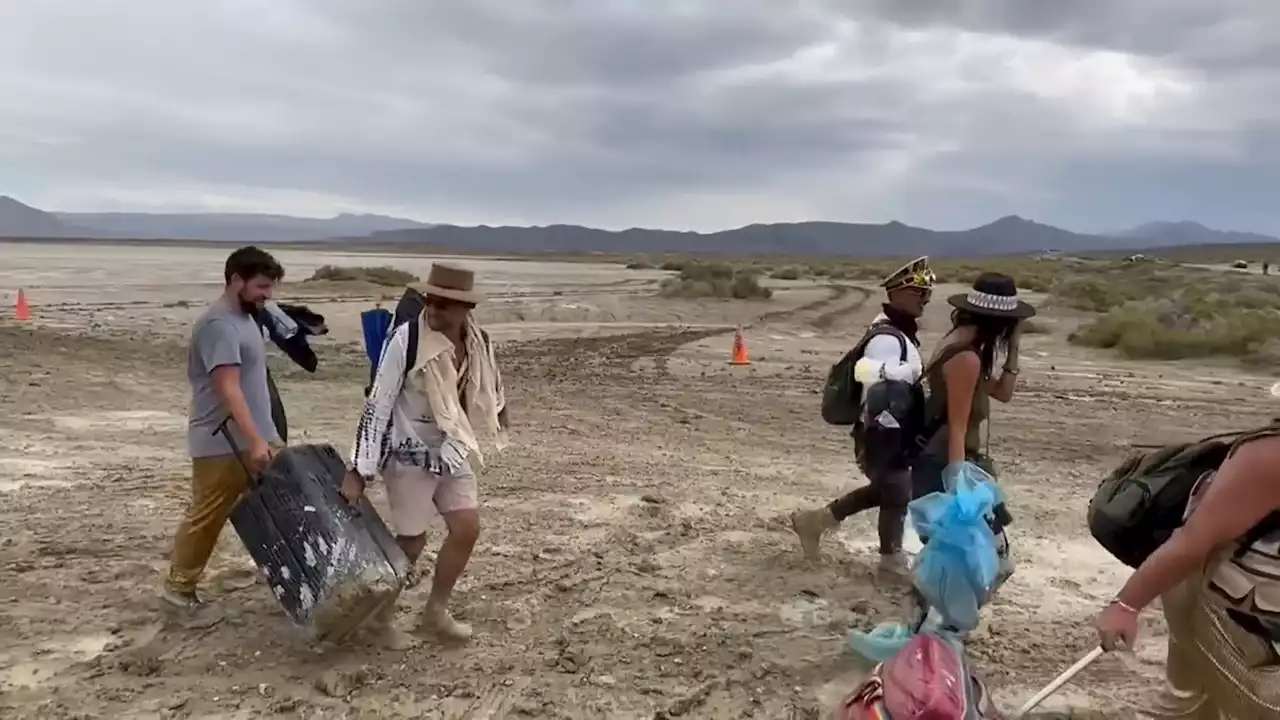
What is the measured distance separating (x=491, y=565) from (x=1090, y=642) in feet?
10.1

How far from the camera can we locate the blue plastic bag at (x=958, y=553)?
147 inches

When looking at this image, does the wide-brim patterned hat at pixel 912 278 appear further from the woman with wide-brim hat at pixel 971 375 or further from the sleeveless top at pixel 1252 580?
the sleeveless top at pixel 1252 580

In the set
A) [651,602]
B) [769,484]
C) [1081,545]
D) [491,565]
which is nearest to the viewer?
[651,602]

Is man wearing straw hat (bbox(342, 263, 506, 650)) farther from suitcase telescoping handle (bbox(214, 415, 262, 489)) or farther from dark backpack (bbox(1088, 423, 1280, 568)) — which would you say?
dark backpack (bbox(1088, 423, 1280, 568))

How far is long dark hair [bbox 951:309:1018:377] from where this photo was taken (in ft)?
14.7

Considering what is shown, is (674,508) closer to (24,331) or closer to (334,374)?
(334,374)

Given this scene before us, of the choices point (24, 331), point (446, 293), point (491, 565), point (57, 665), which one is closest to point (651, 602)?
point (491, 565)

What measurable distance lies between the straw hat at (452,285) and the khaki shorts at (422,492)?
2.37 ft

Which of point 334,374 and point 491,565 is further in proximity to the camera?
point 334,374

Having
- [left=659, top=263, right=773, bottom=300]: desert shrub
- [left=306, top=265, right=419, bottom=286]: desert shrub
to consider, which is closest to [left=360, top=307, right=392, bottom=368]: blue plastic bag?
[left=659, top=263, right=773, bottom=300]: desert shrub

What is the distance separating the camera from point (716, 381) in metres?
14.0

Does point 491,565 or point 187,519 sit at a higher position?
point 187,519

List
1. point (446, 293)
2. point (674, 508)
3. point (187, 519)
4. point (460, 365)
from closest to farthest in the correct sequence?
point (446, 293) → point (460, 365) → point (187, 519) → point (674, 508)

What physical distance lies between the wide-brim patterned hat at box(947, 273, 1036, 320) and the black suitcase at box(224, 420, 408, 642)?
2615 mm
